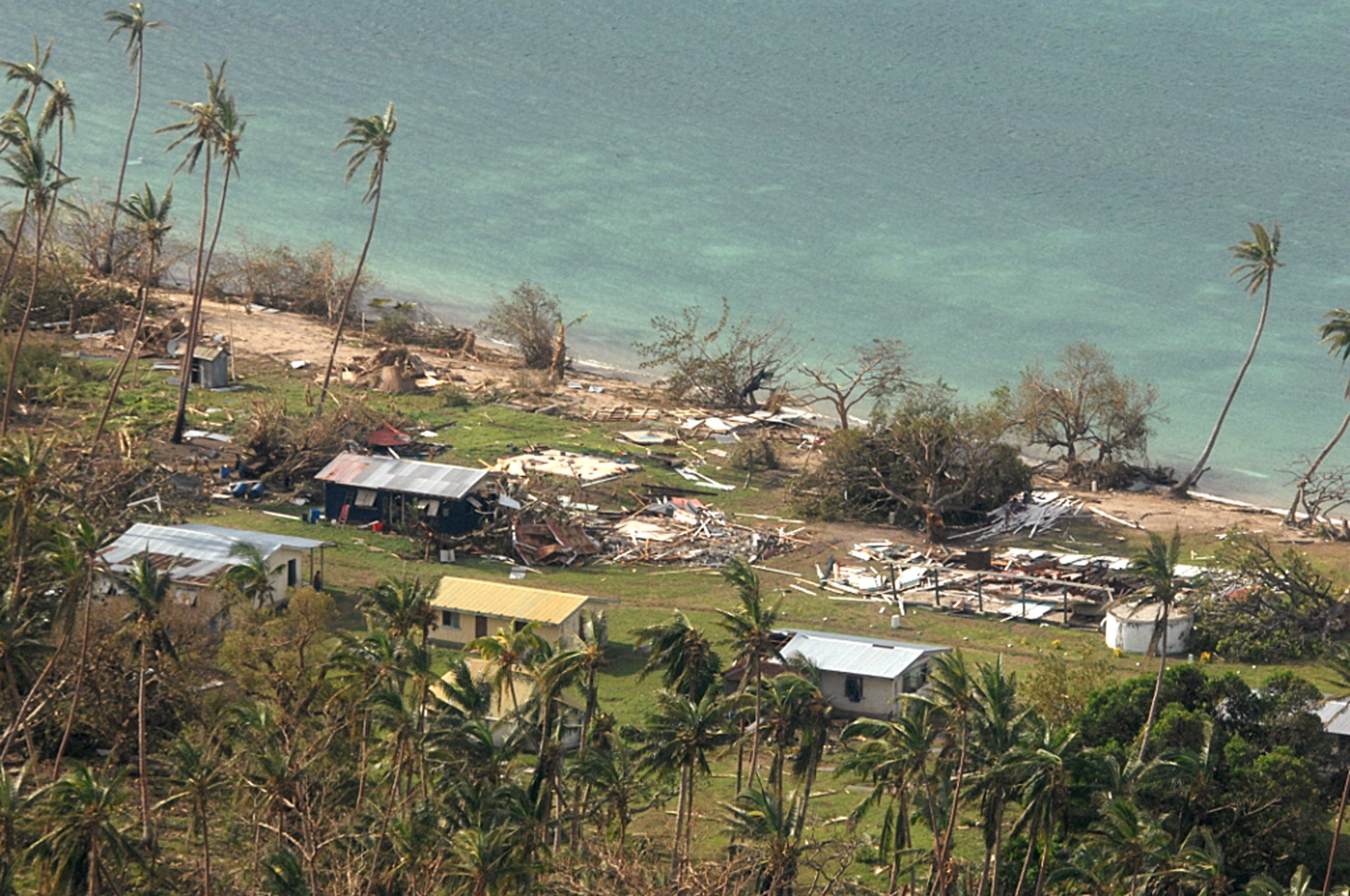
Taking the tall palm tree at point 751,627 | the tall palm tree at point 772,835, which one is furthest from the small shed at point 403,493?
the tall palm tree at point 772,835

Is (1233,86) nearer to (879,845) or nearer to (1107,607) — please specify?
(1107,607)

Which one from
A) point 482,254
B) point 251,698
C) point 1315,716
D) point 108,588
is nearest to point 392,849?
point 251,698

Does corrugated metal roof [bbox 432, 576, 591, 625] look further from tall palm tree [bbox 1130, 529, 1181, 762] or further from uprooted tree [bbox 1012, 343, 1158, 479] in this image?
uprooted tree [bbox 1012, 343, 1158, 479]

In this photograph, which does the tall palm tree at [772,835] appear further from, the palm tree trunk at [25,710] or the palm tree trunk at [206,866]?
the palm tree trunk at [25,710]

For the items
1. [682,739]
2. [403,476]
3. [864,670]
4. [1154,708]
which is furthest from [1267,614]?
[403,476]

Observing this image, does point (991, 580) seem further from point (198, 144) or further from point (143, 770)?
point (198, 144)

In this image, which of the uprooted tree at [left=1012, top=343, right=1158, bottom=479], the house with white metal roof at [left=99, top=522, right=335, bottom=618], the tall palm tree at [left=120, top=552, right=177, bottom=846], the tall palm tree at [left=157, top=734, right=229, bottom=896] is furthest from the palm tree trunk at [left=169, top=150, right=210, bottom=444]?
the uprooted tree at [left=1012, top=343, right=1158, bottom=479]

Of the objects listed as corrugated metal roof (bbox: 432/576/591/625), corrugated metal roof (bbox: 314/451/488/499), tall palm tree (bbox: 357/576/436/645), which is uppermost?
corrugated metal roof (bbox: 314/451/488/499)
